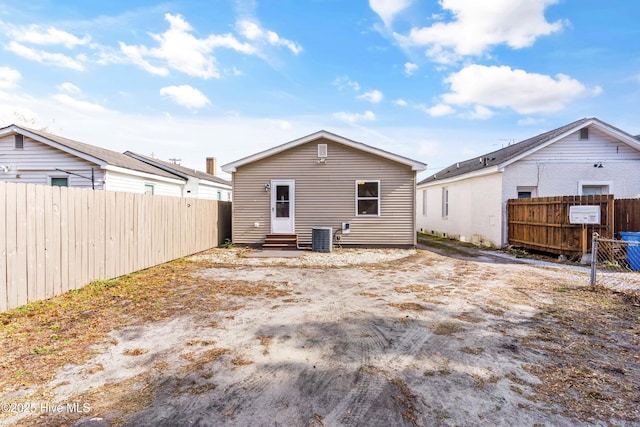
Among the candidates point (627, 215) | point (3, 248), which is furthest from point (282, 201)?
point (627, 215)

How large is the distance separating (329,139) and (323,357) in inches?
389

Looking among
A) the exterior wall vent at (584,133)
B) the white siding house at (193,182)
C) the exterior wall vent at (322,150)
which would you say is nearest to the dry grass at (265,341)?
the exterior wall vent at (322,150)

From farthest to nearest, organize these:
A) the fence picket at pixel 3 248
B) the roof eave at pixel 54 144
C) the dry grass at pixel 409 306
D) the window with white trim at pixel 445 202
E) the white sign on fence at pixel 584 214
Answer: the window with white trim at pixel 445 202 → the roof eave at pixel 54 144 → the white sign on fence at pixel 584 214 → the dry grass at pixel 409 306 → the fence picket at pixel 3 248

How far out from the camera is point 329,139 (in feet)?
39.7

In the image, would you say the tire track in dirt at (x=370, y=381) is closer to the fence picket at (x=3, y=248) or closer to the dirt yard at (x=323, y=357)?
the dirt yard at (x=323, y=357)

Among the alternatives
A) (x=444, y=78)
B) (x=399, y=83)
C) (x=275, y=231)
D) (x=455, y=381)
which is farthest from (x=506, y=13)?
(x=455, y=381)

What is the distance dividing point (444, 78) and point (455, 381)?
15306mm

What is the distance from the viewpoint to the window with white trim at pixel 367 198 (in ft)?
40.0

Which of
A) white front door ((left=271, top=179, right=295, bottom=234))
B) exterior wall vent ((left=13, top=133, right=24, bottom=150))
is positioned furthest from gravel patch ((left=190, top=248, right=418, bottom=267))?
exterior wall vent ((left=13, top=133, right=24, bottom=150))

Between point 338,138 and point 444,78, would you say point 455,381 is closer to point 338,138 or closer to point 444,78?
point 338,138

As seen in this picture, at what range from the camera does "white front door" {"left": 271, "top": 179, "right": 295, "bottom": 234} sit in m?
12.3

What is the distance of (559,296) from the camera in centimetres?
575

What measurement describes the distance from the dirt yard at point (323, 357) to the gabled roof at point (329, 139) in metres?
6.49

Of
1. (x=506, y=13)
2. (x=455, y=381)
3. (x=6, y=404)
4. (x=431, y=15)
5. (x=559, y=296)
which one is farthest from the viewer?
(x=431, y=15)
